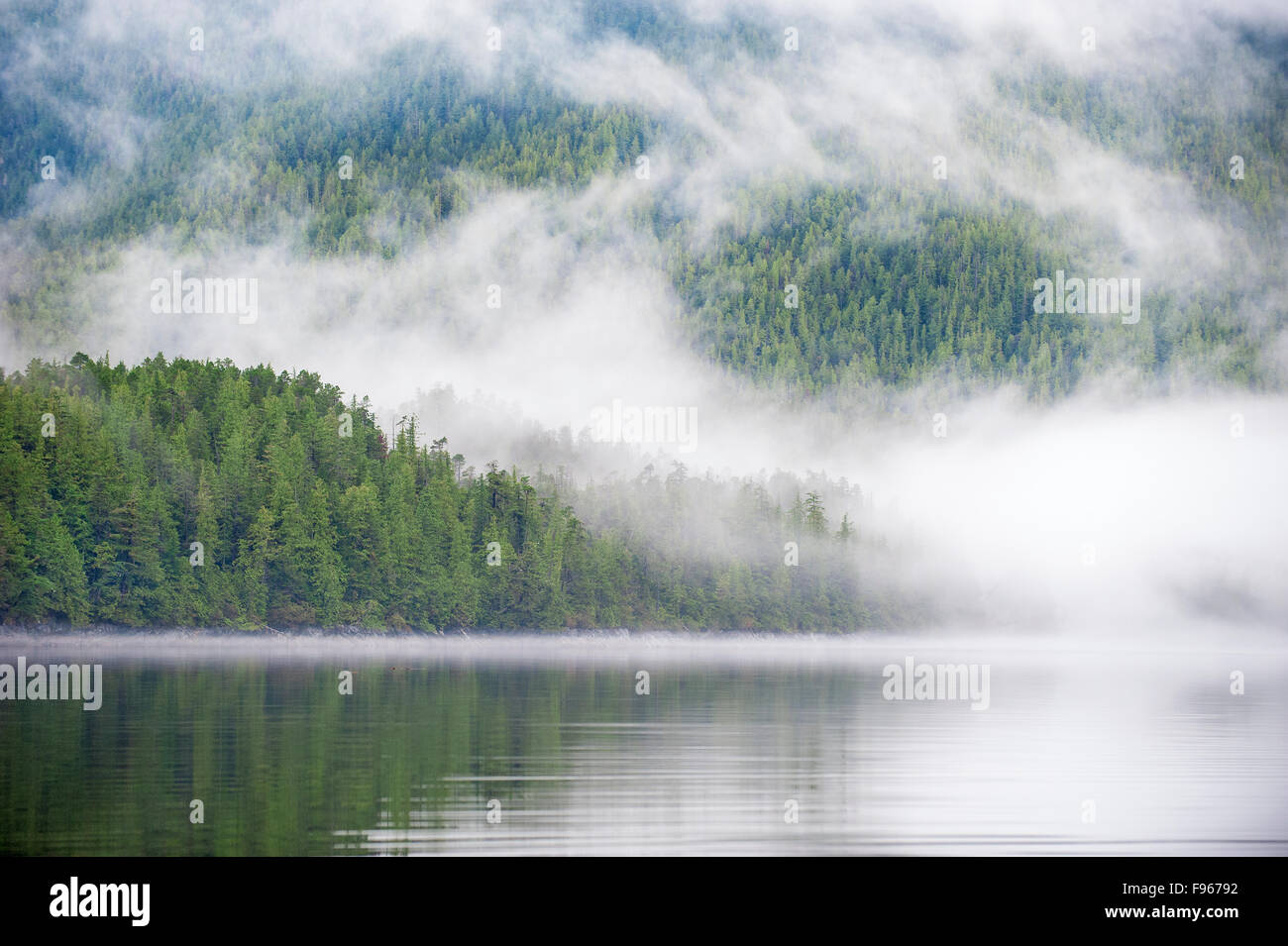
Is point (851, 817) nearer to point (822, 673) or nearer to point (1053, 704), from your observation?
point (1053, 704)

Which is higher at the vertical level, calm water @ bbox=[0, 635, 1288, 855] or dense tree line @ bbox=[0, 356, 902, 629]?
dense tree line @ bbox=[0, 356, 902, 629]

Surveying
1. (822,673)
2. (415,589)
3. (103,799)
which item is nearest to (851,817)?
(103,799)

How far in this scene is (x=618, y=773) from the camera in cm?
4922

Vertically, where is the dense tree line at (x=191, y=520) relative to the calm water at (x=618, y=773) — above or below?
above

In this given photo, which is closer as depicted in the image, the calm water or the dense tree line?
the calm water

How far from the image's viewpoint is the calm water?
A: 121 feet

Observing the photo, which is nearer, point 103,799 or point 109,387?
point 103,799

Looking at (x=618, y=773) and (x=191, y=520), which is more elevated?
(x=191, y=520)

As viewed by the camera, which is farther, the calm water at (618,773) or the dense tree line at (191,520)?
the dense tree line at (191,520)

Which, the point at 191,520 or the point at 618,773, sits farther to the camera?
the point at 191,520

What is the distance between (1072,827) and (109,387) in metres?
175

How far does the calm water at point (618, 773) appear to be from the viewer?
1454 inches
